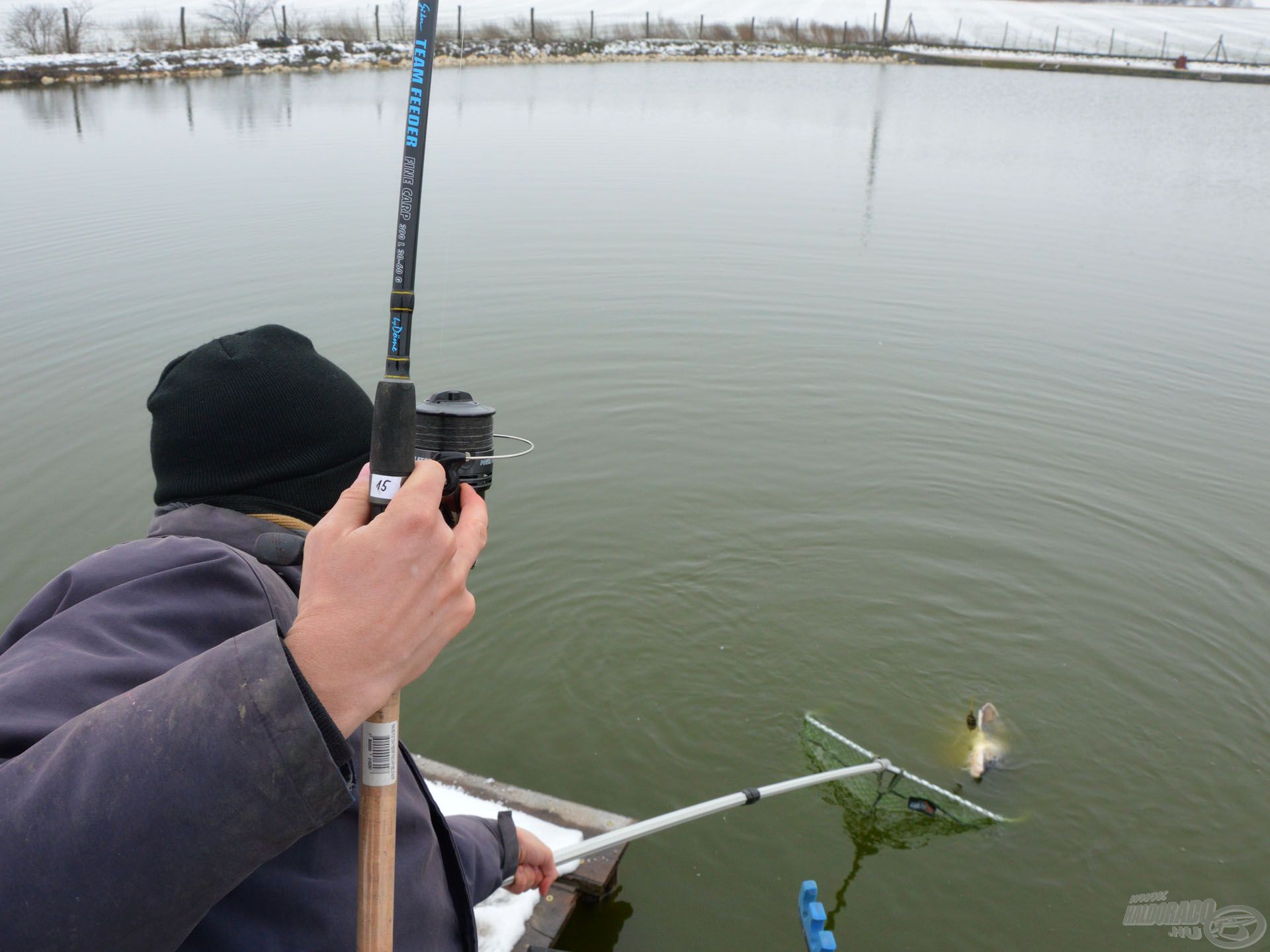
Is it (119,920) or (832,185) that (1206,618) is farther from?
(832,185)

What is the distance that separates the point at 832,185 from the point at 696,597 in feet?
48.0

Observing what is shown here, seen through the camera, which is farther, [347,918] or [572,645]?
[572,645]

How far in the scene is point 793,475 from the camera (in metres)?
8.30

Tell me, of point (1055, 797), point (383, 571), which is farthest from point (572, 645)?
point (383, 571)

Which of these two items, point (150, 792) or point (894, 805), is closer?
point (150, 792)

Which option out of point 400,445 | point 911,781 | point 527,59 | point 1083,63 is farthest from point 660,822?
point 1083,63

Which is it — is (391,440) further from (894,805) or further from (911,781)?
(894,805)

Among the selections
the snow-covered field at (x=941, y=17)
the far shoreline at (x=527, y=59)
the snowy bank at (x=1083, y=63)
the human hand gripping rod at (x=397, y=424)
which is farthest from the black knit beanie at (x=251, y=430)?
the snowy bank at (x=1083, y=63)

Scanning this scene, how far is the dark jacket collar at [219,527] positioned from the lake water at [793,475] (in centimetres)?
320

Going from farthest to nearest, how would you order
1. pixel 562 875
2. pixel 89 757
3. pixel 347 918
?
1. pixel 562 875
2. pixel 347 918
3. pixel 89 757

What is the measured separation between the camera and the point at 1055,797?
5.11 m

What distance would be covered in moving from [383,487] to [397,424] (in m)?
0.11

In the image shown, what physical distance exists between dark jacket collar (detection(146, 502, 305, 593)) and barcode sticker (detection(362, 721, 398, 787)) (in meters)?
0.46

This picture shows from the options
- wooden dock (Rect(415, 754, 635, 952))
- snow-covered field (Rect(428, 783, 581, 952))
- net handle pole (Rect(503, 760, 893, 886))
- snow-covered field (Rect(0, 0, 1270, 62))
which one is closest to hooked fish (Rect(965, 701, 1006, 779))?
net handle pole (Rect(503, 760, 893, 886))
